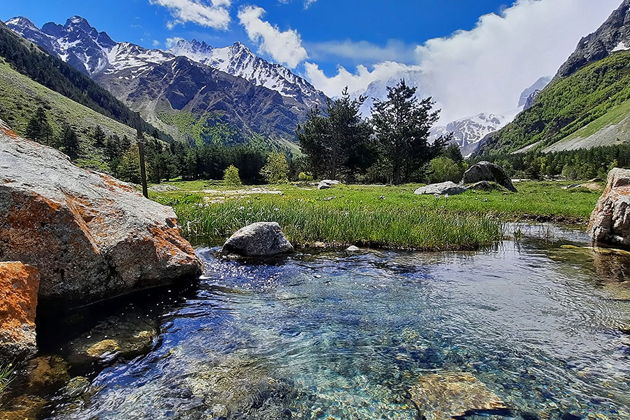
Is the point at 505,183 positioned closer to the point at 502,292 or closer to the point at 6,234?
the point at 502,292

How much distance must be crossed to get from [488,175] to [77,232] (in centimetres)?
4699

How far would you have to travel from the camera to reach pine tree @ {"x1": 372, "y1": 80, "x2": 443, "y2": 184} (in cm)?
Answer: 7100

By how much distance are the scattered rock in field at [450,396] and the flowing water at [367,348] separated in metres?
0.14

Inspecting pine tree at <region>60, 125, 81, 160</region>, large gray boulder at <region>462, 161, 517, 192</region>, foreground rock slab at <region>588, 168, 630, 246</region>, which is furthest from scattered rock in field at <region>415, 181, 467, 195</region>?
pine tree at <region>60, 125, 81, 160</region>

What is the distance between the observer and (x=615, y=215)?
16734 mm

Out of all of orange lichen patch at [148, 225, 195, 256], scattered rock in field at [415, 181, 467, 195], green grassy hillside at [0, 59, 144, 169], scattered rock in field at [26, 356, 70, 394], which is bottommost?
scattered rock in field at [26, 356, 70, 394]

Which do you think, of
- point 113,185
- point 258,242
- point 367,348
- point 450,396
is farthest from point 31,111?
point 450,396

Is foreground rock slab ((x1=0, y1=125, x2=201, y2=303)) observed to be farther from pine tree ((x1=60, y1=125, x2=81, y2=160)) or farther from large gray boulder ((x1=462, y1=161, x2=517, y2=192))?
pine tree ((x1=60, y1=125, x2=81, y2=160))

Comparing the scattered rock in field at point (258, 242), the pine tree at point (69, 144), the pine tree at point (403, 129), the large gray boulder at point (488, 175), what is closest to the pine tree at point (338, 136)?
the pine tree at point (403, 129)

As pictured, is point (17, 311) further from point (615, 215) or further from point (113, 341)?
point (615, 215)

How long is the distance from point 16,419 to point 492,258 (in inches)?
613

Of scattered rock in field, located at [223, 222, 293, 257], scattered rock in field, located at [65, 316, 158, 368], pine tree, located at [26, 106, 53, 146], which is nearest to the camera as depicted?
scattered rock in field, located at [65, 316, 158, 368]

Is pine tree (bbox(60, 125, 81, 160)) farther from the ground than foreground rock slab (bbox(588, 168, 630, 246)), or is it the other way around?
pine tree (bbox(60, 125, 81, 160))

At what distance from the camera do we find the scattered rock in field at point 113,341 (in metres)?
6.15
